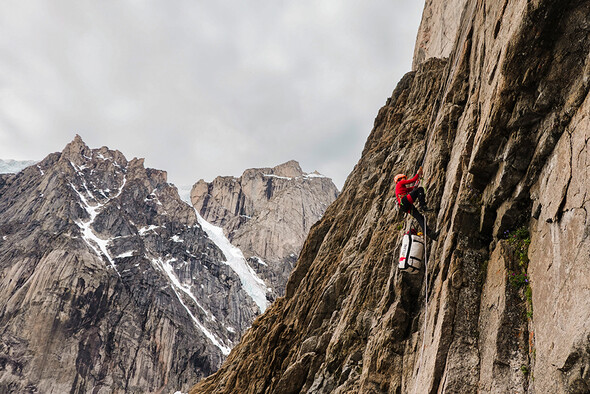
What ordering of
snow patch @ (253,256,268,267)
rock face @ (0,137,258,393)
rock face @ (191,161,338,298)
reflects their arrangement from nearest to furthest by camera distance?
rock face @ (0,137,258,393)
snow patch @ (253,256,268,267)
rock face @ (191,161,338,298)

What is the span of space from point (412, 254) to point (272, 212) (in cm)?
15716

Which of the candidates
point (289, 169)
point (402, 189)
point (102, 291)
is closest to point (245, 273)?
point (102, 291)

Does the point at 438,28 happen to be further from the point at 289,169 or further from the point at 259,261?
the point at 289,169

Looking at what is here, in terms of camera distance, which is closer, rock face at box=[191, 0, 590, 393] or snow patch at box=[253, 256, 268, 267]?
rock face at box=[191, 0, 590, 393]

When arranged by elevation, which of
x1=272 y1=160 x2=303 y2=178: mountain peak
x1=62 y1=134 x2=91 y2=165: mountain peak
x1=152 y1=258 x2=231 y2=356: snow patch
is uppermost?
x1=272 y1=160 x2=303 y2=178: mountain peak

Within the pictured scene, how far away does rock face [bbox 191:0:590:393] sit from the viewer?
585cm

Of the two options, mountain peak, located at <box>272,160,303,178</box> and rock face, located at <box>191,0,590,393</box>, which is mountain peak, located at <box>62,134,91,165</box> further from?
rock face, located at <box>191,0,590,393</box>

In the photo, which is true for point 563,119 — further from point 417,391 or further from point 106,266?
point 106,266

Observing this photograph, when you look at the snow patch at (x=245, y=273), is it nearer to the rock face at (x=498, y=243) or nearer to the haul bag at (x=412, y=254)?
the rock face at (x=498, y=243)

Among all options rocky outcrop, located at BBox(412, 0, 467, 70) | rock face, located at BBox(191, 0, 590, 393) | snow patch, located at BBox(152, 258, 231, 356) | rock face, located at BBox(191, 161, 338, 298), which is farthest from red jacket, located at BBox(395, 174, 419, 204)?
rock face, located at BBox(191, 161, 338, 298)

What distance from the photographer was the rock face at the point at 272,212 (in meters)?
156

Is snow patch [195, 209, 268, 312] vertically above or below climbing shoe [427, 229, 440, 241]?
above

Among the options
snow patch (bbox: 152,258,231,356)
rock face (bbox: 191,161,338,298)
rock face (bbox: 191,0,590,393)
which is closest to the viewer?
rock face (bbox: 191,0,590,393)

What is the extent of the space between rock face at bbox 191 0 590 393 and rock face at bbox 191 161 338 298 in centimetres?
13122
